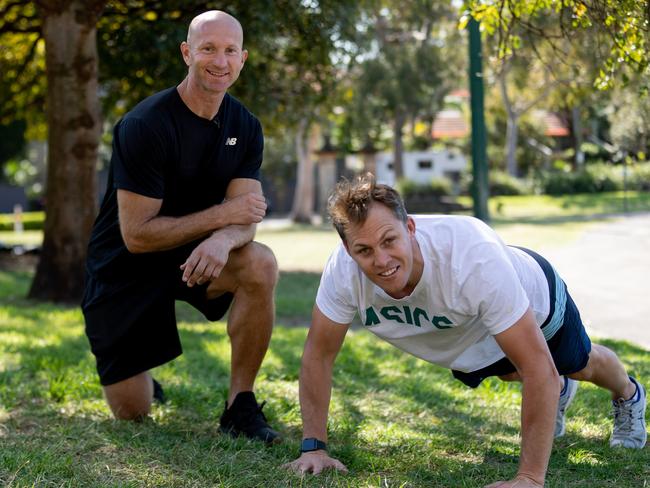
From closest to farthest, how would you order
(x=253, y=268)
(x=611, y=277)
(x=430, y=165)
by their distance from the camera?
(x=253, y=268) → (x=611, y=277) → (x=430, y=165)

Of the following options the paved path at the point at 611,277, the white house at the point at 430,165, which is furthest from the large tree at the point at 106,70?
the white house at the point at 430,165

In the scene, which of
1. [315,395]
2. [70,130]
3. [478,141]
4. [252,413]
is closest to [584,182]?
[478,141]

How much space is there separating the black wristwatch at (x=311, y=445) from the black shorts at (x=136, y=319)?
40.4 inches

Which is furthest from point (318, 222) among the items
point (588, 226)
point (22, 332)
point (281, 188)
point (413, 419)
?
point (413, 419)

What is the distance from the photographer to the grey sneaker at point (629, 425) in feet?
13.2

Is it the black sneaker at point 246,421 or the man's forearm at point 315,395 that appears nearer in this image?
the man's forearm at point 315,395

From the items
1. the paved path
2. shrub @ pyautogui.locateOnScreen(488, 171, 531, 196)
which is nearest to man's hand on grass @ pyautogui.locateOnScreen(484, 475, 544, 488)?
the paved path

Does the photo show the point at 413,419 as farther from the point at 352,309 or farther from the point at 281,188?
the point at 281,188

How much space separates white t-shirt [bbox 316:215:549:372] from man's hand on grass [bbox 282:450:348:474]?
54 centimetres

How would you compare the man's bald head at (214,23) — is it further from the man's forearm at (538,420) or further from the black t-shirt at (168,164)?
the man's forearm at (538,420)

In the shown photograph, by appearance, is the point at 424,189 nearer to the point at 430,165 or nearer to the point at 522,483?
the point at 430,165

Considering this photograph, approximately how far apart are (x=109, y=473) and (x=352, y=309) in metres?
1.17

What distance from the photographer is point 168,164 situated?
4.20 m

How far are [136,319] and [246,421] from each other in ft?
2.45
